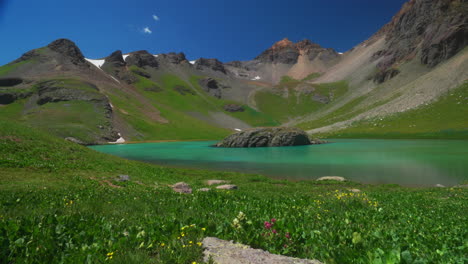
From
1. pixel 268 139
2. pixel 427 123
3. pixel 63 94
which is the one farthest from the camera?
pixel 63 94

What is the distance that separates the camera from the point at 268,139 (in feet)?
330

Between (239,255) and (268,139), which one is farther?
(268,139)

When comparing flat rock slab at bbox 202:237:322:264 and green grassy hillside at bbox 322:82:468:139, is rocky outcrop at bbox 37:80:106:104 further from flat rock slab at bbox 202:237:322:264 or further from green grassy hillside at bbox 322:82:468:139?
flat rock slab at bbox 202:237:322:264

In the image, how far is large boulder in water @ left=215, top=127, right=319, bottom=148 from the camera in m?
98.7

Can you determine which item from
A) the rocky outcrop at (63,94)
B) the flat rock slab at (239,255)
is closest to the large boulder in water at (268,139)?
the flat rock slab at (239,255)

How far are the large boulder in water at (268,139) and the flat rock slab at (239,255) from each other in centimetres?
9323

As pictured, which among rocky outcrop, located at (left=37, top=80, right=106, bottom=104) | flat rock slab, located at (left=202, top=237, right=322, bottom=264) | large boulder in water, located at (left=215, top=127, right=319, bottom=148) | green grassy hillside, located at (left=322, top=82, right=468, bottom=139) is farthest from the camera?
rocky outcrop, located at (left=37, top=80, right=106, bottom=104)

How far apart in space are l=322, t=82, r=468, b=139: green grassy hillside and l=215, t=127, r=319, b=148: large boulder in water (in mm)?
45956

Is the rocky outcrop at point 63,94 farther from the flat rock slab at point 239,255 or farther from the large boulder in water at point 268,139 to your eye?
the flat rock slab at point 239,255

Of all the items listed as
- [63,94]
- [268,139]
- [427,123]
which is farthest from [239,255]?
[63,94]

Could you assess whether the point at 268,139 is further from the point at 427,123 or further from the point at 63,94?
the point at 63,94

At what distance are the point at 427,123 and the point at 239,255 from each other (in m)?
146

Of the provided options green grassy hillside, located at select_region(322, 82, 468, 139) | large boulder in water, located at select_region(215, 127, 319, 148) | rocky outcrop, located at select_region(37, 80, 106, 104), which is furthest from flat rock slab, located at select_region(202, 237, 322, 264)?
rocky outcrop, located at select_region(37, 80, 106, 104)

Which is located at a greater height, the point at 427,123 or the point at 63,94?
the point at 63,94
